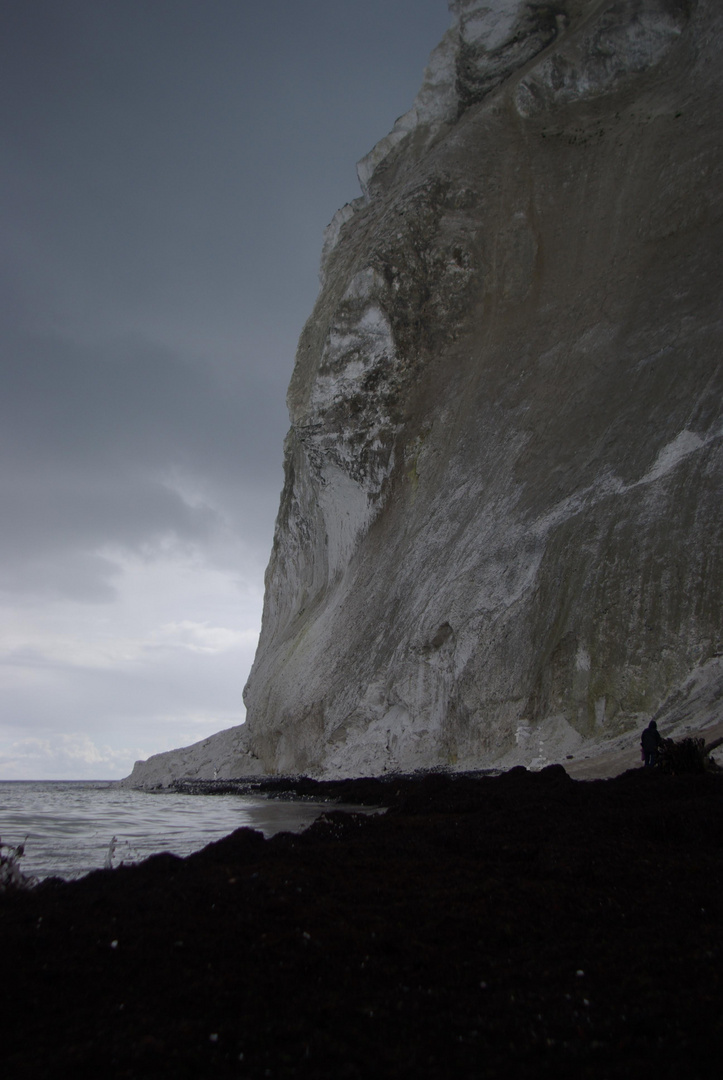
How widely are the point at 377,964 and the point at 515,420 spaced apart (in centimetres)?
2456

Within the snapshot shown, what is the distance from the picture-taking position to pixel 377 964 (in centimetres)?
395

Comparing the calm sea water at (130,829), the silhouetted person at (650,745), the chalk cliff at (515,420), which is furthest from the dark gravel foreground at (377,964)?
the chalk cliff at (515,420)

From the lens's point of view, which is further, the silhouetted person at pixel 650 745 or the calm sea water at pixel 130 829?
the silhouetted person at pixel 650 745

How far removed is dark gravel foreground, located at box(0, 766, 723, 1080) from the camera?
2.91 meters

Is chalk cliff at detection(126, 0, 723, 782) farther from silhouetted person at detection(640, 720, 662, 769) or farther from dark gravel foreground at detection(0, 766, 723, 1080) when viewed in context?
dark gravel foreground at detection(0, 766, 723, 1080)

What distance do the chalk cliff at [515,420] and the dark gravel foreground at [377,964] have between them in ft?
38.0

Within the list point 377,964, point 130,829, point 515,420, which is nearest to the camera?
point 377,964

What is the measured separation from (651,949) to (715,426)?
1878 centimetres

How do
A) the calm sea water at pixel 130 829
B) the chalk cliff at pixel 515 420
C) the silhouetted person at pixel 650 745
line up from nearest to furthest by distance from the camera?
the calm sea water at pixel 130 829, the silhouetted person at pixel 650 745, the chalk cliff at pixel 515 420

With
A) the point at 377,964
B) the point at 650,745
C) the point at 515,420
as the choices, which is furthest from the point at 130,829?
the point at 515,420

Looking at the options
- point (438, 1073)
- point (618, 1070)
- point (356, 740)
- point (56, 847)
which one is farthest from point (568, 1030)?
point (356, 740)

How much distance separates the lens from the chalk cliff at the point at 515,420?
63.0ft

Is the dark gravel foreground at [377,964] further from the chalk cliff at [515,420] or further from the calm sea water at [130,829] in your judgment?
the chalk cliff at [515,420]

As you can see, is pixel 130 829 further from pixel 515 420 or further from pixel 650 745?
pixel 515 420
